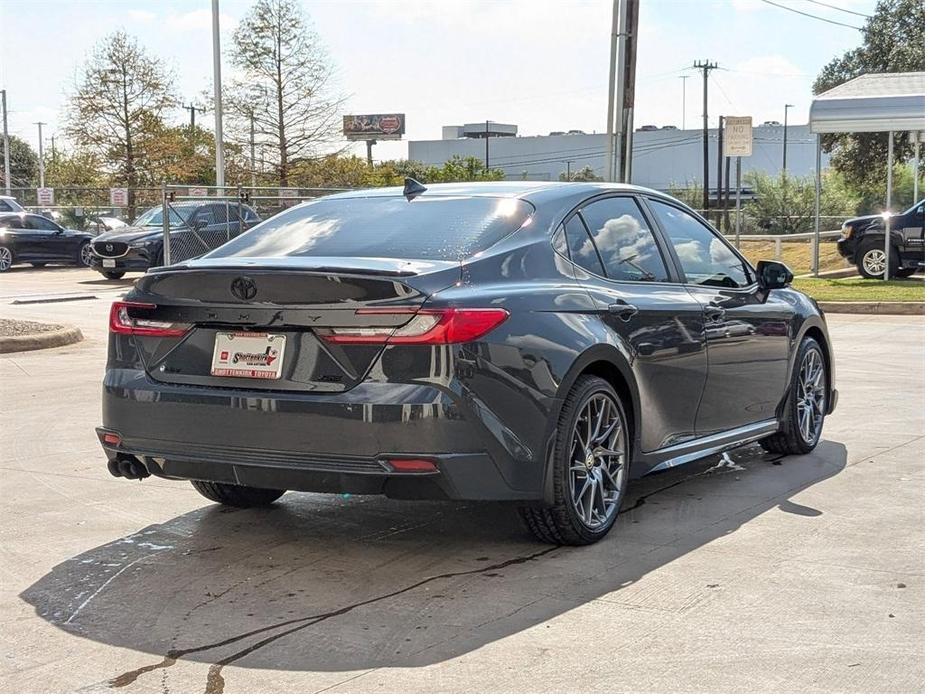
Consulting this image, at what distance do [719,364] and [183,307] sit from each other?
2797mm

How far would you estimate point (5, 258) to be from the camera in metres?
30.3

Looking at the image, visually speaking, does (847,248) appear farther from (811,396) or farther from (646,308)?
(646,308)

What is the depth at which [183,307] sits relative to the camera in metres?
5.11

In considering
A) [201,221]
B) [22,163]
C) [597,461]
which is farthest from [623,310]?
[22,163]

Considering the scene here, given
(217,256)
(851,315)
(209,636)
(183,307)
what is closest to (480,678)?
(209,636)

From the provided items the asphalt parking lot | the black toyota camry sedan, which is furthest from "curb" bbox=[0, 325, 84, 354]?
the black toyota camry sedan

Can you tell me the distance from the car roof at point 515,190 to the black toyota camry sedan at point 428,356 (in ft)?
0.06

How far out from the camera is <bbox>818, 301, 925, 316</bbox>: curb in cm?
1922

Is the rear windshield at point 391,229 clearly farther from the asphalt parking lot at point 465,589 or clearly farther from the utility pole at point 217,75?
the utility pole at point 217,75

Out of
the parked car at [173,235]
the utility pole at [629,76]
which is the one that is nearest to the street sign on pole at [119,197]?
the parked car at [173,235]

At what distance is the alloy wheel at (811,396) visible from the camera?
7.49 metres

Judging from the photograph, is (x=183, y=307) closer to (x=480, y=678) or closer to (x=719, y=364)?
(x=480, y=678)

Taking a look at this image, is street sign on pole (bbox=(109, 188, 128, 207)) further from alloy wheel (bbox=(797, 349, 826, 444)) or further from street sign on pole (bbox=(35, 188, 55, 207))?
alloy wheel (bbox=(797, 349, 826, 444))

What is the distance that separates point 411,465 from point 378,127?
136m
